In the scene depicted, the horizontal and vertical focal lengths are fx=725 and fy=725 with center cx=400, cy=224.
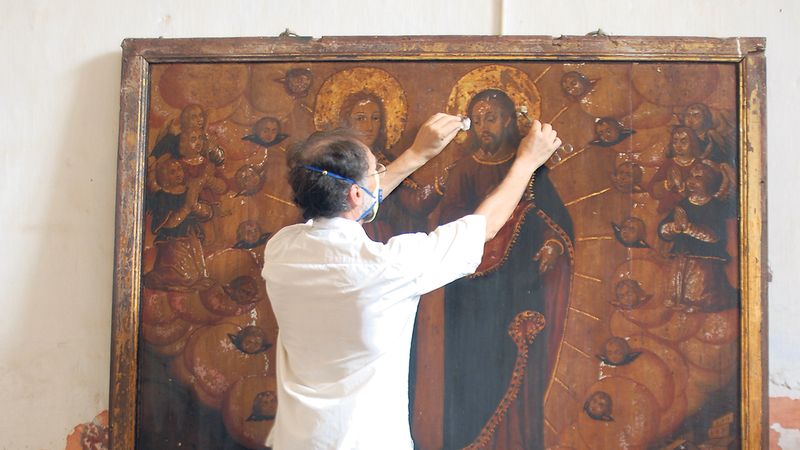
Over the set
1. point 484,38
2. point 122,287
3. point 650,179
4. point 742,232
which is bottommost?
point 122,287

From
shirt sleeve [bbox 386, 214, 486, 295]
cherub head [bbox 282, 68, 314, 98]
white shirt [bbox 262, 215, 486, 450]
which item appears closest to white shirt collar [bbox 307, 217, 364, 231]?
white shirt [bbox 262, 215, 486, 450]

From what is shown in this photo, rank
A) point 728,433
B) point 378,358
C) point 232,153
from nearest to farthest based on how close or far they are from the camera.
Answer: point 378,358 < point 728,433 < point 232,153

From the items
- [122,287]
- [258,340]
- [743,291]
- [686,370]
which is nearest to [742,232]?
[743,291]

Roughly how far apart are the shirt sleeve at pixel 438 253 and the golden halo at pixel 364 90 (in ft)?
1.74

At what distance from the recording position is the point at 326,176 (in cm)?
178

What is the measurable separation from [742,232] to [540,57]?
818 millimetres

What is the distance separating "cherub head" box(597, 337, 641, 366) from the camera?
87.5 inches

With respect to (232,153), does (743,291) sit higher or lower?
lower

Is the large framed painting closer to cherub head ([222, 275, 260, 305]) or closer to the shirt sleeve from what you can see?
cherub head ([222, 275, 260, 305])

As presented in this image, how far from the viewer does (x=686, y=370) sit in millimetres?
2213

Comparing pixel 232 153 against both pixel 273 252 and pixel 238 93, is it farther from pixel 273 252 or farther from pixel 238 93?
pixel 273 252

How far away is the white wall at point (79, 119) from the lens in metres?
2.34

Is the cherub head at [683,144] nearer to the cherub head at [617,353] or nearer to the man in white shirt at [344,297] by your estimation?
the cherub head at [617,353]

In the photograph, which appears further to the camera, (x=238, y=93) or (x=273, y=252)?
(x=238, y=93)
